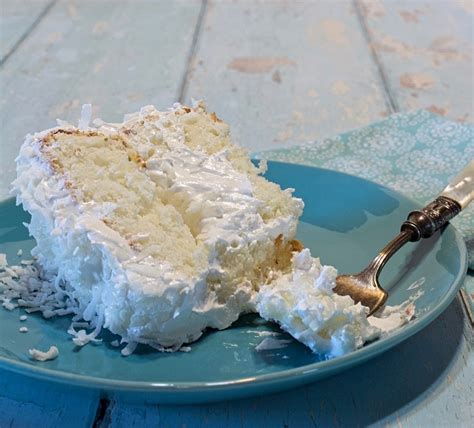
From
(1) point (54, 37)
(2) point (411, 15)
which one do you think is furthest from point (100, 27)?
(2) point (411, 15)

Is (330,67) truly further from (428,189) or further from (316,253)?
(316,253)

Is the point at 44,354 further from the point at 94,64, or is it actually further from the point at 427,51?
the point at 427,51

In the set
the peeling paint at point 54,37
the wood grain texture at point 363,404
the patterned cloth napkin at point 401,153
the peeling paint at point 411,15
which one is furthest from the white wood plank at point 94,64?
the wood grain texture at point 363,404

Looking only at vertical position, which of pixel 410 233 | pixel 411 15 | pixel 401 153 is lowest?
pixel 411 15

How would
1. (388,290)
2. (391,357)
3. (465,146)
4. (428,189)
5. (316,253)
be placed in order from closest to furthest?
(391,357) → (388,290) → (316,253) → (428,189) → (465,146)

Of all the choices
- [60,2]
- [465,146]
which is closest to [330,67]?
[465,146]

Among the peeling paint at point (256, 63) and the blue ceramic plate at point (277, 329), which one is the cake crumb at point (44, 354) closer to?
the blue ceramic plate at point (277, 329)

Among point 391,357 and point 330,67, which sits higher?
point 391,357

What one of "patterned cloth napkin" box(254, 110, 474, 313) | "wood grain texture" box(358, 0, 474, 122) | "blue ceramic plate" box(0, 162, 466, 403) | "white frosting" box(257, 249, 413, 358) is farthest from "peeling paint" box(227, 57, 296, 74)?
"white frosting" box(257, 249, 413, 358)
